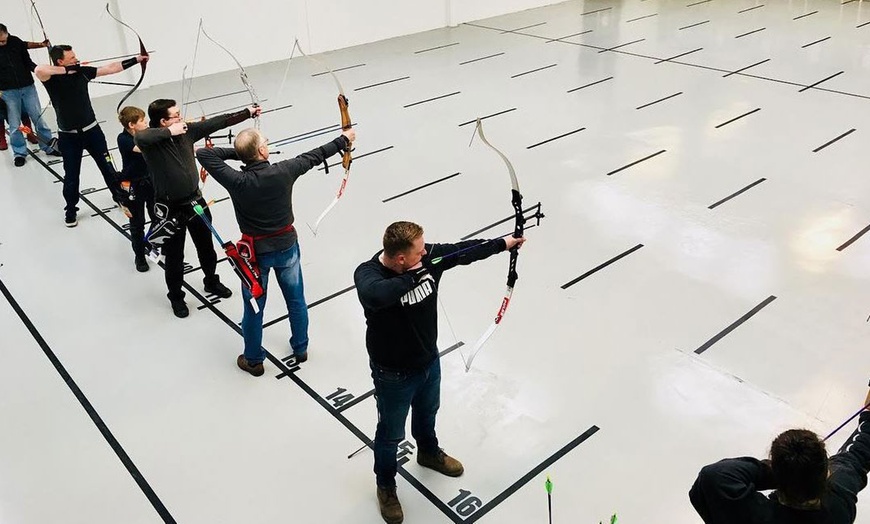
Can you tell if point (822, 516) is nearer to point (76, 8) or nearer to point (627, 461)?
point (627, 461)

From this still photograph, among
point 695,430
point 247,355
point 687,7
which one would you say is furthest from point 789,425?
point 687,7

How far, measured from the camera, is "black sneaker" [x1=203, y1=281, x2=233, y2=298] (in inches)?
191

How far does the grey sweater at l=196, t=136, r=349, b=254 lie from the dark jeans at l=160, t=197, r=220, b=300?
804 mm

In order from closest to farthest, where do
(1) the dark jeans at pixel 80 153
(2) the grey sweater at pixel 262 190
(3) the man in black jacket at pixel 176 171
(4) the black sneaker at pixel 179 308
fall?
1. (2) the grey sweater at pixel 262 190
2. (3) the man in black jacket at pixel 176 171
3. (4) the black sneaker at pixel 179 308
4. (1) the dark jeans at pixel 80 153

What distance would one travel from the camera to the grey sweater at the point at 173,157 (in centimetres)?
411

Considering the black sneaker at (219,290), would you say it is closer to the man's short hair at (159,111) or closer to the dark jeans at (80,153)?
the man's short hair at (159,111)

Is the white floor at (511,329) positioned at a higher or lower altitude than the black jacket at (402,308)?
lower

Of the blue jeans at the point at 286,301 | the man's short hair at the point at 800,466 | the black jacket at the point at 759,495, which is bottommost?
the blue jeans at the point at 286,301

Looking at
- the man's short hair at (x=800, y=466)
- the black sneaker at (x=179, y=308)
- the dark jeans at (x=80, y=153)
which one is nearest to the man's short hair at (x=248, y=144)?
the black sneaker at (x=179, y=308)

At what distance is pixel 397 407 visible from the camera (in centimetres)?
286

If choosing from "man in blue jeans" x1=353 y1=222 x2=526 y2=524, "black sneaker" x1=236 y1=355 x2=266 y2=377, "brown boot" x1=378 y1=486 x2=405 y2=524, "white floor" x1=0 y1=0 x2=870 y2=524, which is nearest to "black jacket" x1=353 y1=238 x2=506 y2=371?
"man in blue jeans" x1=353 y1=222 x2=526 y2=524

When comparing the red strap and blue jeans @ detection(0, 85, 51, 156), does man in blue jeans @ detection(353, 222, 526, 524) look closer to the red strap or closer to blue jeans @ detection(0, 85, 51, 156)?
the red strap

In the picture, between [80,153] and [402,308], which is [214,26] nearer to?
[80,153]

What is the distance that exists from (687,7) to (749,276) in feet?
31.8
